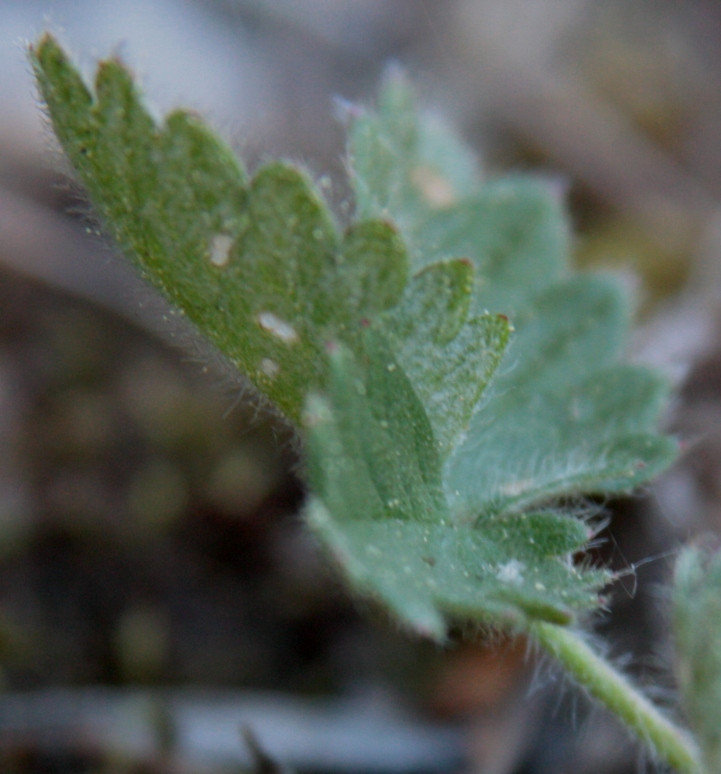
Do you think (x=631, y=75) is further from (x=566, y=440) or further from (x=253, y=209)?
(x=253, y=209)

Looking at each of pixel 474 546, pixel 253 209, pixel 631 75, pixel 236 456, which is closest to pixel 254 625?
pixel 236 456

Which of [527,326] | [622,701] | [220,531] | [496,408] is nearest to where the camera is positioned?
[622,701]

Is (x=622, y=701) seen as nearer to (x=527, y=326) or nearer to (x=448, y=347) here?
(x=448, y=347)

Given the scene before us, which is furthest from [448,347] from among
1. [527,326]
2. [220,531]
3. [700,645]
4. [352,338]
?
[220,531]

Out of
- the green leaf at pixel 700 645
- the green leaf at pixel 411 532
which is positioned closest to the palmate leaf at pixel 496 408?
the green leaf at pixel 411 532

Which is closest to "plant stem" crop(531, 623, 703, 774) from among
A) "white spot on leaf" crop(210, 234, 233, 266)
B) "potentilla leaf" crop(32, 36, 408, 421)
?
"potentilla leaf" crop(32, 36, 408, 421)

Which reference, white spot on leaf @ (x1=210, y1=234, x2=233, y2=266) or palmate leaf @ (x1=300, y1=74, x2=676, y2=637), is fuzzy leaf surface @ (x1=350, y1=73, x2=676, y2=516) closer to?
palmate leaf @ (x1=300, y1=74, x2=676, y2=637)

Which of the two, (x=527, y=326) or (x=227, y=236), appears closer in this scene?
(x=227, y=236)
